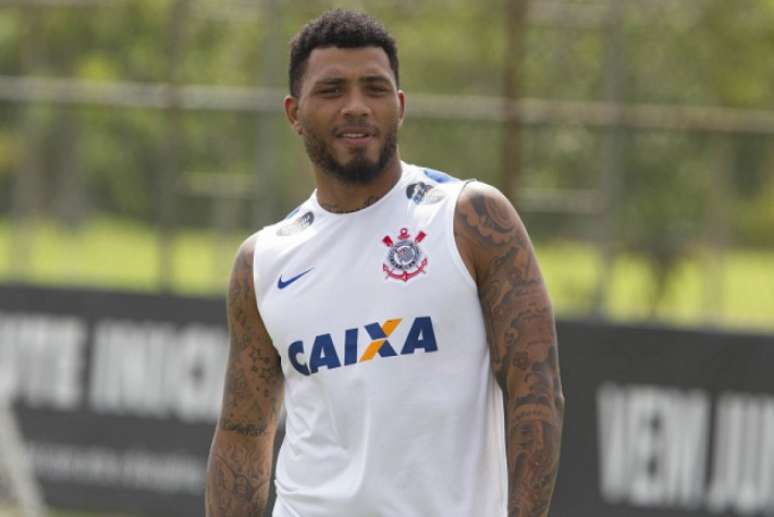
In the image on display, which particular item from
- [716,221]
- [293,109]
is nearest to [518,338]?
[293,109]

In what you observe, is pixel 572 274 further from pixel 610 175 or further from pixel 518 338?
pixel 518 338

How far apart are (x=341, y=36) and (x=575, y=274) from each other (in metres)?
7.88

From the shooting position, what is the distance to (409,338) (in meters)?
3.98

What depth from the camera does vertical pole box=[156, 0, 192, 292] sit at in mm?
12406

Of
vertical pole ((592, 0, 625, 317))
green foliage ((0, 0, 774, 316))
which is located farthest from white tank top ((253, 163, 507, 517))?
green foliage ((0, 0, 774, 316))

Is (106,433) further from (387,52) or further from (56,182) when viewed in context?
(387,52)

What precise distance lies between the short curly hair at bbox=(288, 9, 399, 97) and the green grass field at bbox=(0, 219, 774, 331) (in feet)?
21.4

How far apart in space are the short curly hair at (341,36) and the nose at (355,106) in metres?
0.12

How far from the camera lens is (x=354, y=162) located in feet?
13.4

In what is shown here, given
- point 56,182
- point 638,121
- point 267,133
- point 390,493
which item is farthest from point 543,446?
point 56,182

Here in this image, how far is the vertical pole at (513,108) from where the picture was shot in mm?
11742

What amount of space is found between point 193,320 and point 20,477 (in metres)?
1.41

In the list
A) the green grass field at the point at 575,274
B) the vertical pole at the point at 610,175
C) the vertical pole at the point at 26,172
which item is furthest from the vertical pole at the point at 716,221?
the vertical pole at the point at 26,172

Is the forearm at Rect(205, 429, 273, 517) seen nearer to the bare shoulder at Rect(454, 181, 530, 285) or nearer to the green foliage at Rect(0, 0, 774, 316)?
the bare shoulder at Rect(454, 181, 530, 285)
